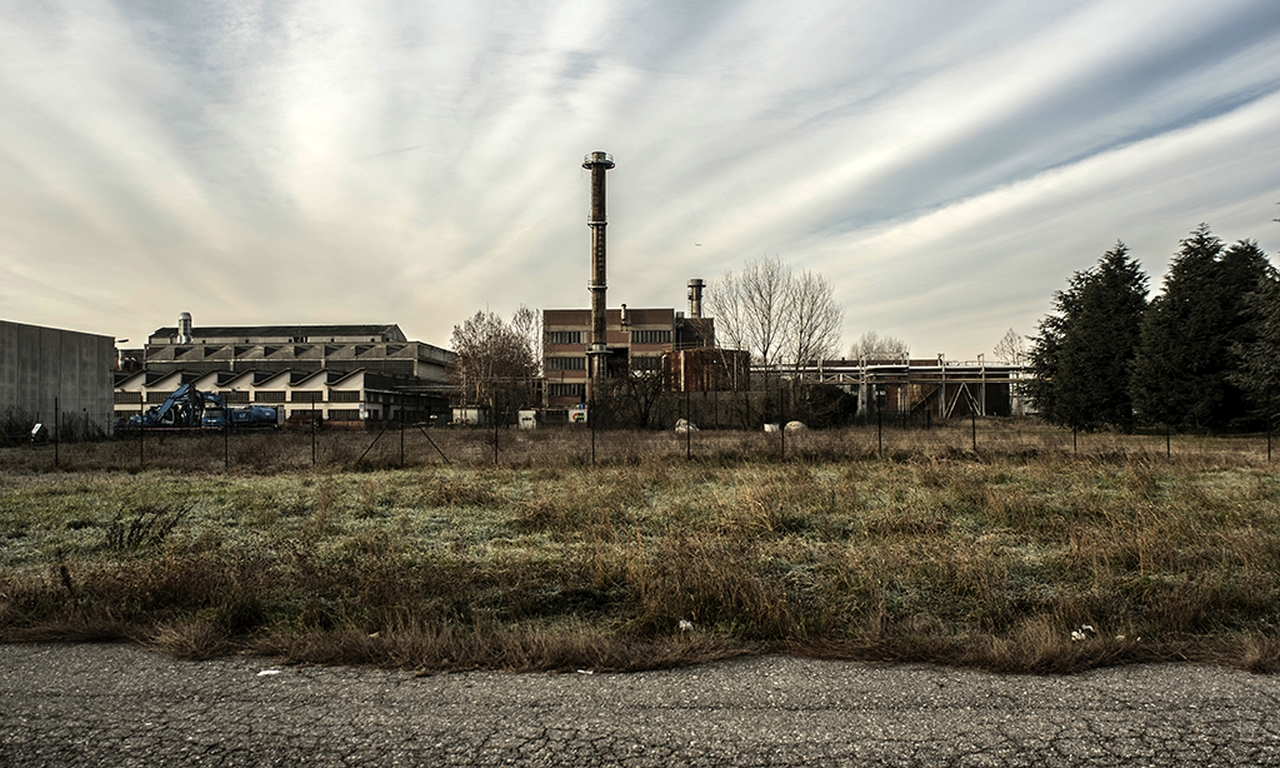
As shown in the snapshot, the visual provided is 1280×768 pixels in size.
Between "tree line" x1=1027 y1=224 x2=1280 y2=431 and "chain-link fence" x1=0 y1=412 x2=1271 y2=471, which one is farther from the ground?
"tree line" x1=1027 y1=224 x2=1280 y2=431

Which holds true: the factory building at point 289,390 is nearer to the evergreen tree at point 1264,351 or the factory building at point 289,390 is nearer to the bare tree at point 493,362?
the bare tree at point 493,362

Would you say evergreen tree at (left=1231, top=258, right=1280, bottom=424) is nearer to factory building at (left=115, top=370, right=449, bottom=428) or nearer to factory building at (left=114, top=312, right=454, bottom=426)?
factory building at (left=114, top=312, right=454, bottom=426)

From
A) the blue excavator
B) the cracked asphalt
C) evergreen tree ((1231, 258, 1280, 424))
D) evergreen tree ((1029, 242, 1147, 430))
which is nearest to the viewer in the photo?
the cracked asphalt

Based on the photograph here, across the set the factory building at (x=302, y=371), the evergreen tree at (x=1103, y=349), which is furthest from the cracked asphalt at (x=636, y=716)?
the factory building at (x=302, y=371)

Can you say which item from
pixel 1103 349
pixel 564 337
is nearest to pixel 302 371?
pixel 564 337

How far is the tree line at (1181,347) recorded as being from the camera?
27.6 metres

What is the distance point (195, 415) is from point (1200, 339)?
5495cm

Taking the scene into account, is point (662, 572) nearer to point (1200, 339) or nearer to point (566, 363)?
point (1200, 339)

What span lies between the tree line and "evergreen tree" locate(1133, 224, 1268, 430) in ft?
0.12

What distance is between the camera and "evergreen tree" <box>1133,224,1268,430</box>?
99.6ft

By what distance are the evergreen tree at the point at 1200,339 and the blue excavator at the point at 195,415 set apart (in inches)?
1890

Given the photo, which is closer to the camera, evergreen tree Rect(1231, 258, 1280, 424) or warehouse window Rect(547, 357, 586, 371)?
evergreen tree Rect(1231, 258, 1280, 424)

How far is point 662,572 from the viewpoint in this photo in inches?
260

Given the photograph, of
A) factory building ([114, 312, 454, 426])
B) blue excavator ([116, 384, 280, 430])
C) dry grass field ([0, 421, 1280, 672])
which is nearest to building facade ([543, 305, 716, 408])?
factory building ([114, 312, 454, 426])
